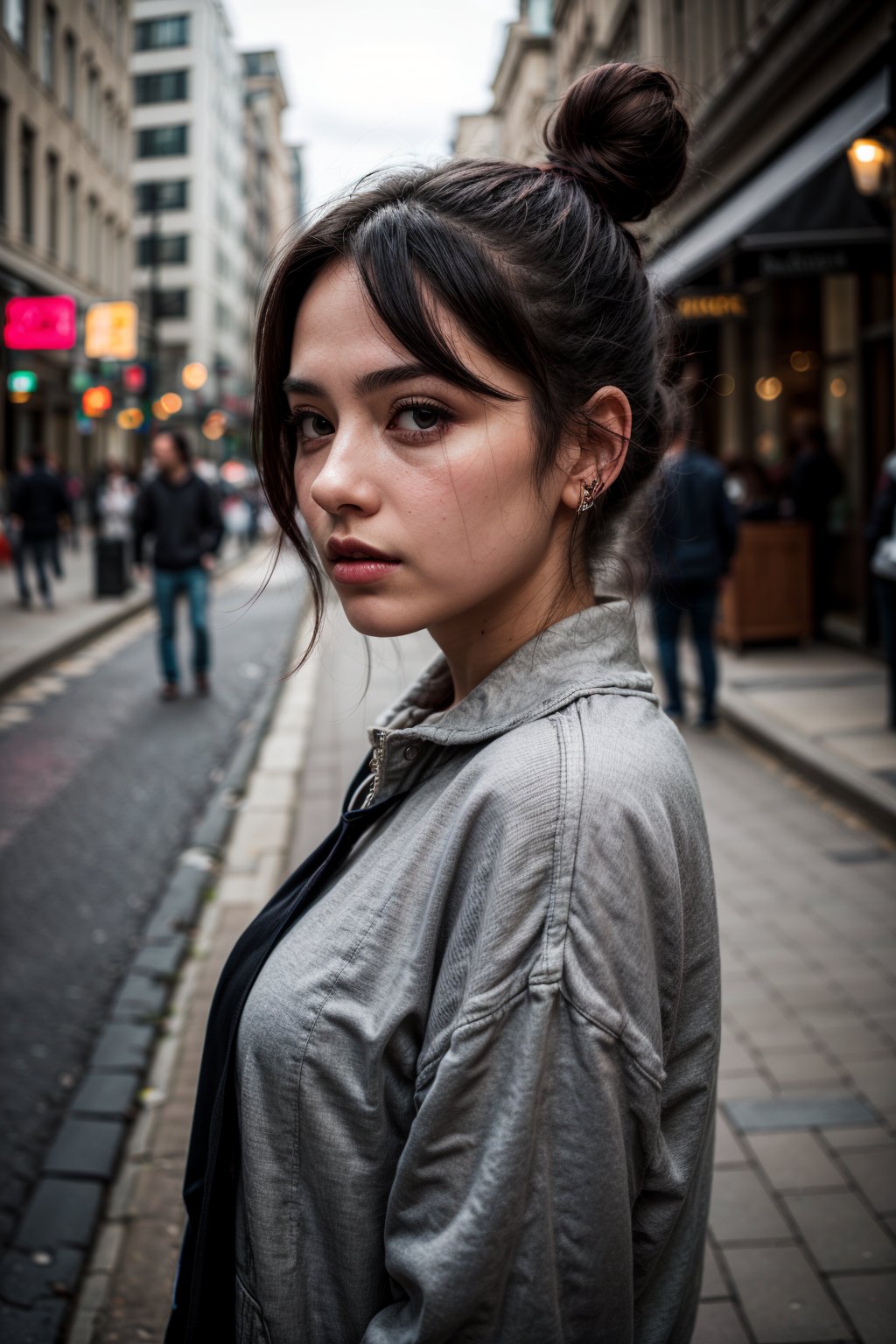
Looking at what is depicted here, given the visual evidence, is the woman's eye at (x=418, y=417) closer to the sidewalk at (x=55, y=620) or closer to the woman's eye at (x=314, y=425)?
the woman's eye at (x=314, y=425)

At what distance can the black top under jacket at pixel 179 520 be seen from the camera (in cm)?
1030

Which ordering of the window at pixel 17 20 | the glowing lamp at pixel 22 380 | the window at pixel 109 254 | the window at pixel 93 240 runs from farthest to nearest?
the window at pixel 109 254, the window at pixel 93 240, the window at pixel 17 20, the glowing lamp at pixel 22 380

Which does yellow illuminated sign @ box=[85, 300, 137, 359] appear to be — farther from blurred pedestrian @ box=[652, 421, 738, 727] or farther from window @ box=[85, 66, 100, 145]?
blurred pedestrian @ box=[652, 421, 738, 727]

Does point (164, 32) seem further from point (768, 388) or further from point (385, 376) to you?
point (385, 376)

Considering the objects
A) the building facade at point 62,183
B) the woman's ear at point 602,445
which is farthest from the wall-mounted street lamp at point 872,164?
the building facade at point 62,183

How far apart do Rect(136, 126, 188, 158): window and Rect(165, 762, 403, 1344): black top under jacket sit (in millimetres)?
75589

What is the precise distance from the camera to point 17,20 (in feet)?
88.6

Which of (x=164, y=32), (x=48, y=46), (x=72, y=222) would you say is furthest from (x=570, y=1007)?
(x=164, y=32)

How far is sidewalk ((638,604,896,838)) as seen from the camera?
6547 millimetres

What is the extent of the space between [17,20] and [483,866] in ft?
104

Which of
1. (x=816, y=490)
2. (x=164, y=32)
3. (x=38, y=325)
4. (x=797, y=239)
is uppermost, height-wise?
(x=164, y=32)

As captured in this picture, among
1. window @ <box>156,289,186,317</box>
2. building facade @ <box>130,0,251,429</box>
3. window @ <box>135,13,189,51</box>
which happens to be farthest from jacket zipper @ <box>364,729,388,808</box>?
window @ <box>135,13,189,51</box>

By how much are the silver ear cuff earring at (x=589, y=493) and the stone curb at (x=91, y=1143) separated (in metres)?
2.28

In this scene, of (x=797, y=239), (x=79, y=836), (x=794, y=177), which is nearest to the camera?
(x=79, y=836)
